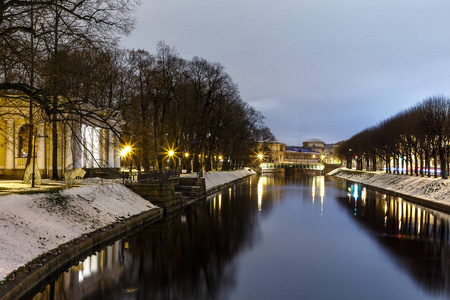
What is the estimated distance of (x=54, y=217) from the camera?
1738cm

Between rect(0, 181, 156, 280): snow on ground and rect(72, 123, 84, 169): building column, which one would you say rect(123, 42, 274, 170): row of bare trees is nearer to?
rect(72, 123, 84, 169): building column

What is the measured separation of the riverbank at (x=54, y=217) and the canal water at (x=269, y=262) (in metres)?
1.26

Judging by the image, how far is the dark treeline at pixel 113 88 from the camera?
14.1m

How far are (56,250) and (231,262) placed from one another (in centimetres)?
608

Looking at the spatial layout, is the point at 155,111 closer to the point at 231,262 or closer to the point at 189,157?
the point at 189,157

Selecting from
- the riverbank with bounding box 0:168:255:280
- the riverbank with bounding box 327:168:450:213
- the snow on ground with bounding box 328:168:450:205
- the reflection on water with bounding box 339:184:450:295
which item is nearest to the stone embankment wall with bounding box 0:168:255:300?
the riverbank with bounding box 0:168:255:280

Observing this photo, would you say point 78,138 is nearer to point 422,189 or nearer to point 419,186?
point 422,189

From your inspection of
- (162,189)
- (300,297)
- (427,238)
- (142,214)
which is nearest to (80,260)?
(300,297)

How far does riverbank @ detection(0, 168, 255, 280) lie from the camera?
12844mm

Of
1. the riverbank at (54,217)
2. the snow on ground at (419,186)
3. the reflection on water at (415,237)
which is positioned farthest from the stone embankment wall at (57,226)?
the snow on ground at (419,186)

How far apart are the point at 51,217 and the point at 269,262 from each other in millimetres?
8813

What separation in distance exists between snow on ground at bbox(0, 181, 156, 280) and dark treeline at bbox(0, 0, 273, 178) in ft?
10.3

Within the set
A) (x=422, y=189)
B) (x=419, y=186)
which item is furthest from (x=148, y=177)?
(x=419, y=186)

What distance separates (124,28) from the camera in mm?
15047
